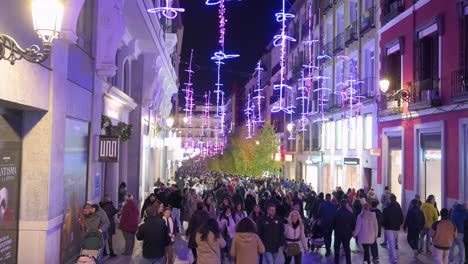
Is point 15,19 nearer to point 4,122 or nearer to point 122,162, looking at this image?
point 4,122

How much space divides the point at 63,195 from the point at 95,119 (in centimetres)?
349

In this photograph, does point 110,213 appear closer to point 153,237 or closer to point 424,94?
point 153,237

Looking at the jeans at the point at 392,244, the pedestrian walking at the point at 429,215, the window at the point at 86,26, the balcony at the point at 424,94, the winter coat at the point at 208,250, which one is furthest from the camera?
the balcony at the point at 424,94

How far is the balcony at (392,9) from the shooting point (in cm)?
2336

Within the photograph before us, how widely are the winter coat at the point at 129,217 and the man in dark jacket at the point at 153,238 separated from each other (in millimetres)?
4568

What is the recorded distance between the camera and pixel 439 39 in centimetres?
1970

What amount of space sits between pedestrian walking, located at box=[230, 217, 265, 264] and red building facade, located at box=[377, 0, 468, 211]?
36.2ft

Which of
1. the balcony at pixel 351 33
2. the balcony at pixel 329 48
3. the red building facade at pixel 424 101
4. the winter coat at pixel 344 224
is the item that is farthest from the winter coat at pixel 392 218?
the balcony at pixel 329 48

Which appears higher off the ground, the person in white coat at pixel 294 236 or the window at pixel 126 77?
the window at pixel 126 77

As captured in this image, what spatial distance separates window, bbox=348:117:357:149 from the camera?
3120 centimetres

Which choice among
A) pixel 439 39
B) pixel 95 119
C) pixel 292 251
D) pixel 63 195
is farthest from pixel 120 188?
pixel 439 39

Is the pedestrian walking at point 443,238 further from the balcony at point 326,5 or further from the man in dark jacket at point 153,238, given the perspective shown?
the balcony at point 326,5

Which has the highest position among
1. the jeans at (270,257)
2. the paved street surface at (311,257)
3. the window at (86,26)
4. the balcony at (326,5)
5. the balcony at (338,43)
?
the balcony at (326,5)

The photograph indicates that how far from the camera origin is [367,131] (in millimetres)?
29062
